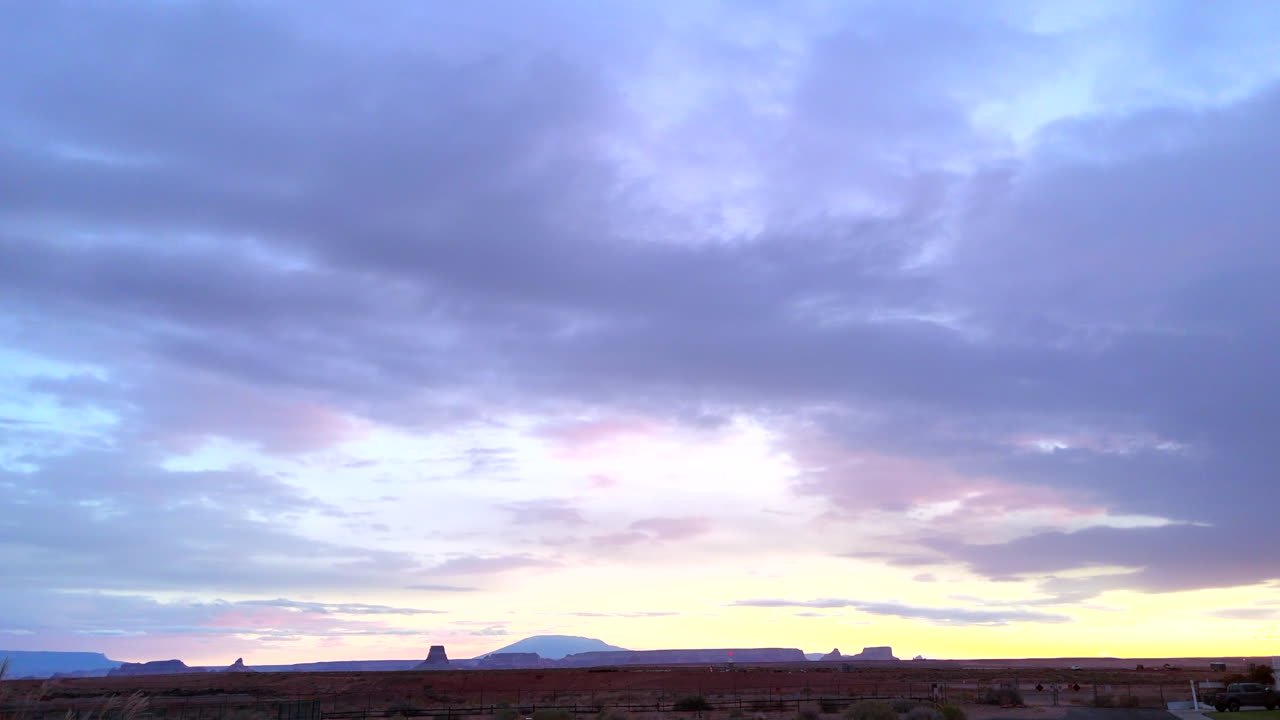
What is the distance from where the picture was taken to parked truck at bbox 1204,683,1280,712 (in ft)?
179

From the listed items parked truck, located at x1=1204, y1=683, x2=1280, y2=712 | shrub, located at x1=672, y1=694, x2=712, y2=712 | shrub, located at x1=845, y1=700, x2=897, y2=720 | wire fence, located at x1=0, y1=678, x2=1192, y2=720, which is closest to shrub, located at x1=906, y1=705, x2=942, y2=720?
shrub, located at x1=845, y1=700, x2=897, y2=720

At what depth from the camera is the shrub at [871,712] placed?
49.1m

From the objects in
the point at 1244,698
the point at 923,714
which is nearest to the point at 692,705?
the point at 923,714

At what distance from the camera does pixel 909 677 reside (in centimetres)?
11781

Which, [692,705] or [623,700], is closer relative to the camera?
[692,705]

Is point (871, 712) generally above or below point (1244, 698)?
below

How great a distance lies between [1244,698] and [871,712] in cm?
2197

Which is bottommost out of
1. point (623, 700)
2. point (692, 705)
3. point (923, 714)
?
point (923, 714)

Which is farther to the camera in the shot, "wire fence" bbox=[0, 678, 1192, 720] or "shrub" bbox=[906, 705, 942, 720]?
"wire fence" bbox=[0, 678, 1192, 720]

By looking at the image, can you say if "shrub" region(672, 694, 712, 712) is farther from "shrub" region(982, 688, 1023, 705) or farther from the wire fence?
"shrub" region(982, 688, 1023, 705)

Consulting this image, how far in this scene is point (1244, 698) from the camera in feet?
180

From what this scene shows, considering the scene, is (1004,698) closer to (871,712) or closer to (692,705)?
(692,705)

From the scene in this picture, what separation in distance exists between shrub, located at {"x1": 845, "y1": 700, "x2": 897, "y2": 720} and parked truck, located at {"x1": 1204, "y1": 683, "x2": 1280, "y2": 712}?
62.4 feet

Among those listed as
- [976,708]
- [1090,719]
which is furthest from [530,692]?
[1090,719]
